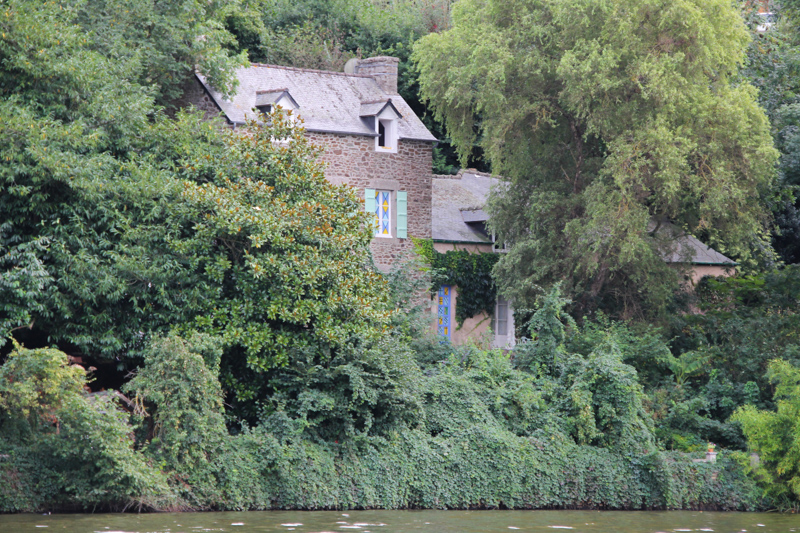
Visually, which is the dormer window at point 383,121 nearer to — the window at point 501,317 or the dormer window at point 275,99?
the dormer window at point 275,99

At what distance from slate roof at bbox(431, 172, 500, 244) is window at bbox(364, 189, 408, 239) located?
1.75 metres

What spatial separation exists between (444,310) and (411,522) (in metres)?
16.0

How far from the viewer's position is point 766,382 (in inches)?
952

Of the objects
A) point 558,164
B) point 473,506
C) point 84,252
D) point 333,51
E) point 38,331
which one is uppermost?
point 333,51

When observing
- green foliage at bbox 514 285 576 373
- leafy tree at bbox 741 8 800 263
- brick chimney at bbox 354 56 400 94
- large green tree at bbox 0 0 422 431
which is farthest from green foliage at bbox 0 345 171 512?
leafy tree at bbox 741 8 800 263

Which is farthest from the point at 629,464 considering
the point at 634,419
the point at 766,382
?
the point at 766,382

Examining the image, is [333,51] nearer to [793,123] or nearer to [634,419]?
[793,123]

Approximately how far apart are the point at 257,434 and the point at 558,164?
14.5 meters

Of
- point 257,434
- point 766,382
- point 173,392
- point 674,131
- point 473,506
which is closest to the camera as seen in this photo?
point 173,392

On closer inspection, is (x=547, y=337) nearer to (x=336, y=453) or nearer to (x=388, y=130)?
(x=336, y=453)

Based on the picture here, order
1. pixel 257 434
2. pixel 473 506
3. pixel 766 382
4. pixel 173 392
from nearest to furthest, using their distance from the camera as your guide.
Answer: pixel 173 392, pixel 257 434, pixel 473 506, pixel 766 382

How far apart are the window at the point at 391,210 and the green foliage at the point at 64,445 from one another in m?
15.4

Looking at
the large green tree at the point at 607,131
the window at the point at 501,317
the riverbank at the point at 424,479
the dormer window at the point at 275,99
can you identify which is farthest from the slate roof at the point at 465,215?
the riverbank at the point at 424,479

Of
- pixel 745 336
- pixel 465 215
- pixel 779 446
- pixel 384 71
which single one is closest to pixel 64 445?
pixel 779 446
